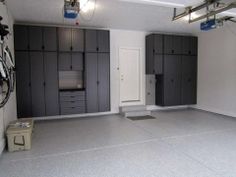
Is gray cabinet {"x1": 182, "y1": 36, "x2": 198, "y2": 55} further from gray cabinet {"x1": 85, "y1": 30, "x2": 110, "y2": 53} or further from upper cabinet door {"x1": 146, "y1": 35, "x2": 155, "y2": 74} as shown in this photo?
gray cabinet {"x1": 85, "y1": 30, "x2": 110, "y2": 53}

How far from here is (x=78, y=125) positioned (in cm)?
511

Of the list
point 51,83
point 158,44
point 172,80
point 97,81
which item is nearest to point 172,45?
point 158,44

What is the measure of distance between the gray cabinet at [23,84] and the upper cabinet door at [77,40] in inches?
51.7

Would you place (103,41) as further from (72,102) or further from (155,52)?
(72,102)

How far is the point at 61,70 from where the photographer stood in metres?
5.65

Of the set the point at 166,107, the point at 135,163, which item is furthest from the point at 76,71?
the point at 135,163

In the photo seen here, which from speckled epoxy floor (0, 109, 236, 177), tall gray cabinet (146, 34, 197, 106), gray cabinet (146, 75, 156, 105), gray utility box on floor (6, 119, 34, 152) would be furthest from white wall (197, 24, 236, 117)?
gray utility box on floor (6, 119, 34, 152)

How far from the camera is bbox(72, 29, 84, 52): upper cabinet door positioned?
18.4ft

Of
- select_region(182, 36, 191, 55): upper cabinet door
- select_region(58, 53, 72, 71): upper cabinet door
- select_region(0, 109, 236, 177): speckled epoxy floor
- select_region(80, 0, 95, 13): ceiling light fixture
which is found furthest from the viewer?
select_region(182, 36, 191, 55): upper cabinet door

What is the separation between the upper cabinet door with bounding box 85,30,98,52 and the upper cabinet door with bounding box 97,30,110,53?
12 centimetres

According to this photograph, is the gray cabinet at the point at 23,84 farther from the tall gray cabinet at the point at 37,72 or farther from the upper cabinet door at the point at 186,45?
the upper cabinet door at the point at 186,45

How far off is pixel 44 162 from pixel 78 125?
2118 mm

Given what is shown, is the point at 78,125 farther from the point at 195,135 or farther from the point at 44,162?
the point at 195,135

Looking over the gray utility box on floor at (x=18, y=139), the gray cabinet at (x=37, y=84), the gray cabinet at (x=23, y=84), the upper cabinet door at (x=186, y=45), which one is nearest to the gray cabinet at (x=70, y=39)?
the gray cabinet at (x=37, y=84)
